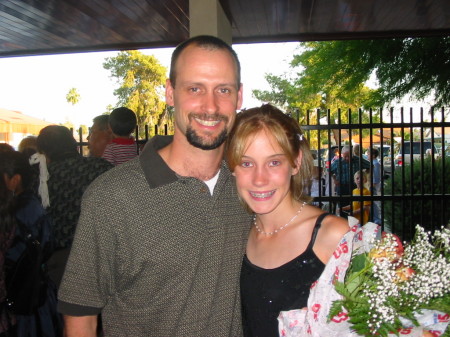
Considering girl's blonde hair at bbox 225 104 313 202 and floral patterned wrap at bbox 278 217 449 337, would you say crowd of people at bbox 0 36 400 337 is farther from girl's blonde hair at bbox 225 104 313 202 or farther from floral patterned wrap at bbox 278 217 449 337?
floral patterned wrap at bbox 278 217 449 337

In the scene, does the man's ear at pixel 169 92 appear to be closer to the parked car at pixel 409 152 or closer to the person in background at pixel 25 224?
the person in background at pixel 25 224

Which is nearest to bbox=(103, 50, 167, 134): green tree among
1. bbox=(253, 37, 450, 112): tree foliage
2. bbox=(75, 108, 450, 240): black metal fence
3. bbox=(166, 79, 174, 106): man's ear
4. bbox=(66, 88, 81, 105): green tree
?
bbox=(66, 88, 81, 105): green tree

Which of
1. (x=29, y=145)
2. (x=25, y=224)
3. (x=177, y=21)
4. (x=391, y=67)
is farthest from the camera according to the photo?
(x=391, y=67)

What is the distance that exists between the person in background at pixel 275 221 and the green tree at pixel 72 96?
226ft

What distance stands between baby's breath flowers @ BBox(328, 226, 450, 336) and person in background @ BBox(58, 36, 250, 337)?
68 cm

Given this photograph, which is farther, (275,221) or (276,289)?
(275,221)

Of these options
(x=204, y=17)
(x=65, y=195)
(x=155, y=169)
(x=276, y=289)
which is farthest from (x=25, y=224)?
(x=204, y=17)

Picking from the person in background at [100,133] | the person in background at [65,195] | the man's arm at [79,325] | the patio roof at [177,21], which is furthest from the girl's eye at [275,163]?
the person in background at [100,133]

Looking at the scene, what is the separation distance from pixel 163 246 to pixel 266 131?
78 centimetres

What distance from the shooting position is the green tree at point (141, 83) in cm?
4303

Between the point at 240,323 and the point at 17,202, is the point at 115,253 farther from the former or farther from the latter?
the point at 17,202

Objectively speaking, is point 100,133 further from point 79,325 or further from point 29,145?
point 79,325

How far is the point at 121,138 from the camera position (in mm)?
5344

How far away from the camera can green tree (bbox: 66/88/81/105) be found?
66062 millimetres
